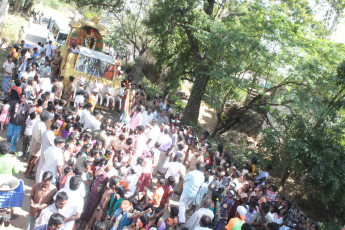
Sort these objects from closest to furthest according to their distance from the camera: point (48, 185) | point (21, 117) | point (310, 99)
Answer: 1. point (48, 185)
2. point (21, 117)
3. point (310, 99)

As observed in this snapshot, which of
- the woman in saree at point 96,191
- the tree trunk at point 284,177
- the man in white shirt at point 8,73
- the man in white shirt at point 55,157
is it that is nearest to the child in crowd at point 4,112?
the man in white shirt at point 8,73

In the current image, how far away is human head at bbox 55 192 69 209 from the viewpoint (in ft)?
12.8

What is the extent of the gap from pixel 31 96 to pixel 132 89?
3631 millimetres

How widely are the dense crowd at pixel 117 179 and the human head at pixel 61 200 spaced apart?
0.01 meters

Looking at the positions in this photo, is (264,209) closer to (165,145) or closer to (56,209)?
(165,145)

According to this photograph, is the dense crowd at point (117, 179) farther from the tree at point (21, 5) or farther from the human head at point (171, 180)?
the tree at point (21, 5)

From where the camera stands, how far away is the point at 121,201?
4.83 metres

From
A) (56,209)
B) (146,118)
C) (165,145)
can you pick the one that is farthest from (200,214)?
(146,118)

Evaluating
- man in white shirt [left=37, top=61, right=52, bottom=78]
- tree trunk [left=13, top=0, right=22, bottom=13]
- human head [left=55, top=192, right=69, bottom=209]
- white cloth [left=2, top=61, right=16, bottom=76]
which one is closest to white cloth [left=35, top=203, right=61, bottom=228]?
human head [left=55, top=192, right=69, bottom=209]

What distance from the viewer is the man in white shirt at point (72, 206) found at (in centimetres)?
415

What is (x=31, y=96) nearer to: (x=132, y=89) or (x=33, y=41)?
(x=132, y=89)

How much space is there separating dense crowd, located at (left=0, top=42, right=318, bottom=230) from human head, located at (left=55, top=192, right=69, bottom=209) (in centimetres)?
1

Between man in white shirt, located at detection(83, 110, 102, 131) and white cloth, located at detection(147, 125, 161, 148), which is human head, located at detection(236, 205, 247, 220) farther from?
man in white shirt, located at detection(83, 110, 102, 131)

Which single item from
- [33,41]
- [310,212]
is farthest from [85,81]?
[33,41]
